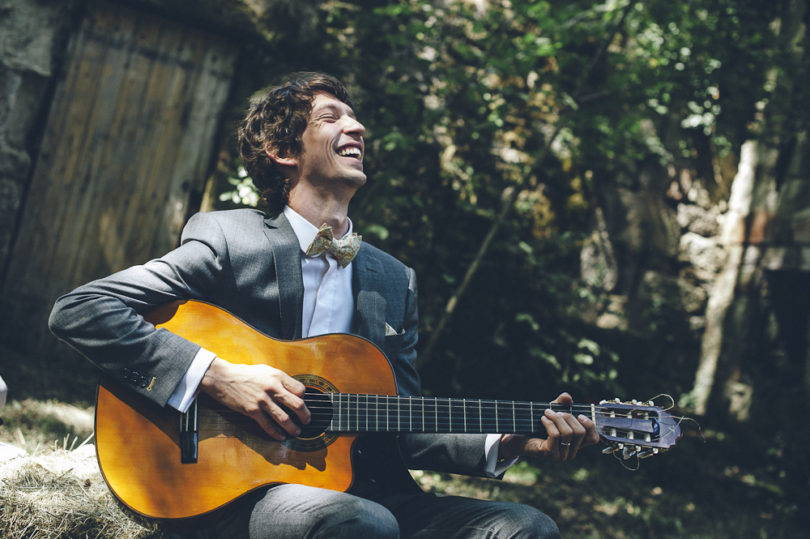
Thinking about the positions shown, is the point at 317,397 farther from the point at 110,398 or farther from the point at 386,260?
the point at 386,260

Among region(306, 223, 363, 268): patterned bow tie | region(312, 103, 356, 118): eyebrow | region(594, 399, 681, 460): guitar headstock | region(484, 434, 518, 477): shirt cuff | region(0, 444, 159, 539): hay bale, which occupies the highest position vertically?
region(312, 103, 356, 118): eyebrow

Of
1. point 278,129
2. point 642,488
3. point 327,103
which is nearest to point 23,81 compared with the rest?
point 278,129

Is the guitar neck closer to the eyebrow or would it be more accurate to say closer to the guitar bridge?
the guitar bridge

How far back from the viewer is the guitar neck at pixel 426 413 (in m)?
1.85

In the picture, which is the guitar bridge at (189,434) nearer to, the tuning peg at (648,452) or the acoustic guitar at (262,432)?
the acoustic guitar at (262,432)

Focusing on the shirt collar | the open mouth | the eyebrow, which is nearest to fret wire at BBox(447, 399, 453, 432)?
the shirt collar

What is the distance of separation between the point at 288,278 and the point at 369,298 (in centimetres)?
32

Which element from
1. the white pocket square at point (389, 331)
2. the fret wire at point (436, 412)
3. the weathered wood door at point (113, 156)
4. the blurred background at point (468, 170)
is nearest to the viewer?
the fret wire at point (436, 412)

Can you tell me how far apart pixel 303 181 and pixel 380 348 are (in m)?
0.71

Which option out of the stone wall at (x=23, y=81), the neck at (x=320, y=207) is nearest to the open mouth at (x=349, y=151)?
the neck at (x=320, y=207)

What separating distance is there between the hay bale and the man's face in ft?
4.15

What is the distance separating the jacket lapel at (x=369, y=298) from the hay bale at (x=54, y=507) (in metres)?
0.88

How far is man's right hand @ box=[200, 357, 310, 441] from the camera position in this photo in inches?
68.2

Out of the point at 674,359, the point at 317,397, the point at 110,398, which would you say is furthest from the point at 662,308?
the point at 110,398
